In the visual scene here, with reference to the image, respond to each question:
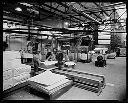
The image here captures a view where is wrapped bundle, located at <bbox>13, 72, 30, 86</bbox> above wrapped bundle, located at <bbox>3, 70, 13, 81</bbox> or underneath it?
underneath

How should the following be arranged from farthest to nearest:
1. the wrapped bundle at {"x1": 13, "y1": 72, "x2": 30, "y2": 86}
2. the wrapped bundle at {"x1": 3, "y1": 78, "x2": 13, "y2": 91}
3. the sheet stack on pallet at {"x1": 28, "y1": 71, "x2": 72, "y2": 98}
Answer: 1. the wrapped bundle at {"x1": 13, "y1": 72, "x2": 30, "y2": 86}
2. the wrapped bundle at {"x1": 3, "y1": 78, "x2": 13, "y2": 91}
3. the sheet stack on pallet at {"x1": 28, "y1": 71, "x2": 72, "y2": 98}

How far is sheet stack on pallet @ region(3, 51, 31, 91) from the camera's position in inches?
49.9

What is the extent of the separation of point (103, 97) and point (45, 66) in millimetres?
989

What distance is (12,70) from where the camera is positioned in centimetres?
134

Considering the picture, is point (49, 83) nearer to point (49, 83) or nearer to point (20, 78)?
point (49, 83)

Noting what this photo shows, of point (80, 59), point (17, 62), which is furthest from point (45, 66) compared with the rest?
point (80, 59)

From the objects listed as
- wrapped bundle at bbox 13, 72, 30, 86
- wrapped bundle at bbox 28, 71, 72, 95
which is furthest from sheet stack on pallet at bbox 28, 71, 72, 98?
wrapped bundle at bbox 13, 72, 30, 86

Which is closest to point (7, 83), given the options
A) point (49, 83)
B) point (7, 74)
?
point (7, 74)

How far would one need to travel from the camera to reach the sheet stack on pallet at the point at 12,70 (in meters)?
1.27

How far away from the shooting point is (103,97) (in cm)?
117

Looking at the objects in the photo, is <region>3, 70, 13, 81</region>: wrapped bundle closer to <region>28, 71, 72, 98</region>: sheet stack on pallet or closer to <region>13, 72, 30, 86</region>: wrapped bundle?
<region>13, 72, 30, 86</region>: wrapped bundle

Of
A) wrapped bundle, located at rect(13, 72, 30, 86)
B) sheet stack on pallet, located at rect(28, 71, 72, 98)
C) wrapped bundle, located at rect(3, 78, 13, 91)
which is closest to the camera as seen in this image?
sheet stack on pallet, located at rect(28, 71, 72, 98)

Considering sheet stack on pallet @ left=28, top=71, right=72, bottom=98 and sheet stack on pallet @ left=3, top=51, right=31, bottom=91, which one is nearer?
sheet stack on pallet @ left=28, top=71, right=72, bottom=98

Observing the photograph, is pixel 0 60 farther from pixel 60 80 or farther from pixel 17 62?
pixel 60 80
